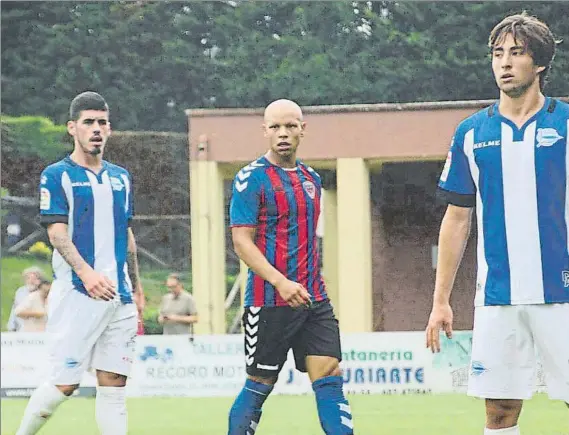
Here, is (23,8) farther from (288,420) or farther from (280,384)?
(288,420)

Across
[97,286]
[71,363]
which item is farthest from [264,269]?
[71,363]

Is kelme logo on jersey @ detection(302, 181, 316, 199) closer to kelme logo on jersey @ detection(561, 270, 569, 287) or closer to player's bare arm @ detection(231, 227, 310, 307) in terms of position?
player's bare arm @ detection(231, 227, 310, 307)

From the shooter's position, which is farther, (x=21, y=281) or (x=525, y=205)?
(x=21, y=281)

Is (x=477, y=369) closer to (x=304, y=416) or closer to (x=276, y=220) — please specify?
(x=276, y=220)

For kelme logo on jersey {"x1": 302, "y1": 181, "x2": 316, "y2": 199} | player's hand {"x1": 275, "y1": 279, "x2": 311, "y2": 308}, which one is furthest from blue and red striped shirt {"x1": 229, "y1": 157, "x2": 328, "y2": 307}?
player's hand {"x1": 275, "y1": 279, "x2": 311, "y2": 308}

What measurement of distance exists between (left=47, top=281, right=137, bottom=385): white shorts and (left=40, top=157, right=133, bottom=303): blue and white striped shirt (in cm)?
9

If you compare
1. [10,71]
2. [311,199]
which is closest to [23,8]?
[10,71]

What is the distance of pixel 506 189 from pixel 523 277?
327 millimetres

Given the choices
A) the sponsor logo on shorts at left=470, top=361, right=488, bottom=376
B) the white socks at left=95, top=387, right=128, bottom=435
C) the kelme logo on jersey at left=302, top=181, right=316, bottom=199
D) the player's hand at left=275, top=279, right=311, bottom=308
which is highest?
the kelme logo on jersey at left=302, top=181, right=316, bottom=199

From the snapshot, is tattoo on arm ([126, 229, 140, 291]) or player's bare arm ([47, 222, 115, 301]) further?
tattoo on arm ([126, 229, 140, 291])

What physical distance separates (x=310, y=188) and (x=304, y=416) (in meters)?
4.47

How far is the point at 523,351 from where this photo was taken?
14.7ft

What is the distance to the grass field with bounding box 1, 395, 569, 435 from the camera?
8742 mm

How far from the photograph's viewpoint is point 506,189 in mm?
4520
